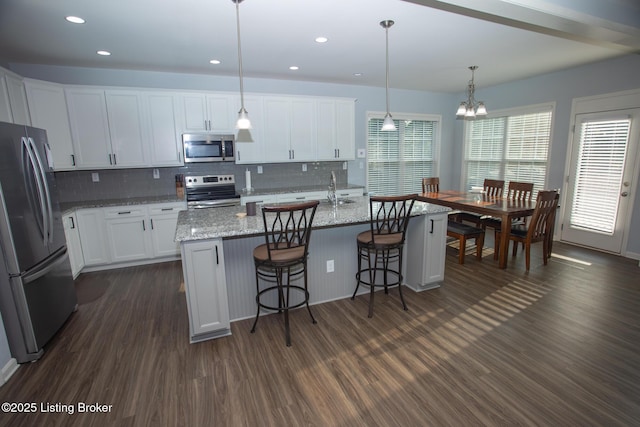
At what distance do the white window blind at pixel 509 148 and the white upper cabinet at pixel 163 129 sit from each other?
5.43m

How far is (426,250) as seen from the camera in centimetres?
320

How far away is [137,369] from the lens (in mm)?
2213

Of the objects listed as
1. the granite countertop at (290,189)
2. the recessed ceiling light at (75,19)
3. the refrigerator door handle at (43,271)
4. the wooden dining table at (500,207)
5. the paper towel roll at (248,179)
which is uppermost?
the recessed ceiling light at (75,19)

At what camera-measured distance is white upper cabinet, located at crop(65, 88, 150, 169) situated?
388 cm

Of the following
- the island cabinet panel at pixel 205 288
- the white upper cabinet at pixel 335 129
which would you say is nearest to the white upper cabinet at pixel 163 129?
the white upper cabinet at pixel 335 129

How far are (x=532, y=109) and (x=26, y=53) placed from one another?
22.8 feet

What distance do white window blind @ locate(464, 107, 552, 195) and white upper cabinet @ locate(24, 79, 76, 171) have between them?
6655mm

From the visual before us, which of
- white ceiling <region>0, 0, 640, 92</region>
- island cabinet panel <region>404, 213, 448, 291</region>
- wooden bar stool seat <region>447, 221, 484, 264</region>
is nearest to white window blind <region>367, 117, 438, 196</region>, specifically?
white ceiling <region>0, 0, 640, 92</region>

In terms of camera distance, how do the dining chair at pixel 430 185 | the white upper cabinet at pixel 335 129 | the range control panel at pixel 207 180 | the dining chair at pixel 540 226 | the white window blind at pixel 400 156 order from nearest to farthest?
the dining chair at pixel 540 226 < the range control panel at pixel 207 180 < the white upper cabinet at pixel 335 129 < the dining chair at pixel 430 185 < the white window blind at pixel 400 156

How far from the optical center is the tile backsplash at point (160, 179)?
4.22m

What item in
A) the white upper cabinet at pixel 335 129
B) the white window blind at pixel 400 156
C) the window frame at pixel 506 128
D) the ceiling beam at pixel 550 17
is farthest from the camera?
the white window blind at pixel 400 156

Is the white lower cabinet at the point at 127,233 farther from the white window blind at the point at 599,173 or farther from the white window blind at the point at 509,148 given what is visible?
the white window blind at the point at 599,173

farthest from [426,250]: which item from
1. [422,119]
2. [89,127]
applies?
[89,127]

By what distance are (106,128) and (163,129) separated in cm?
67
